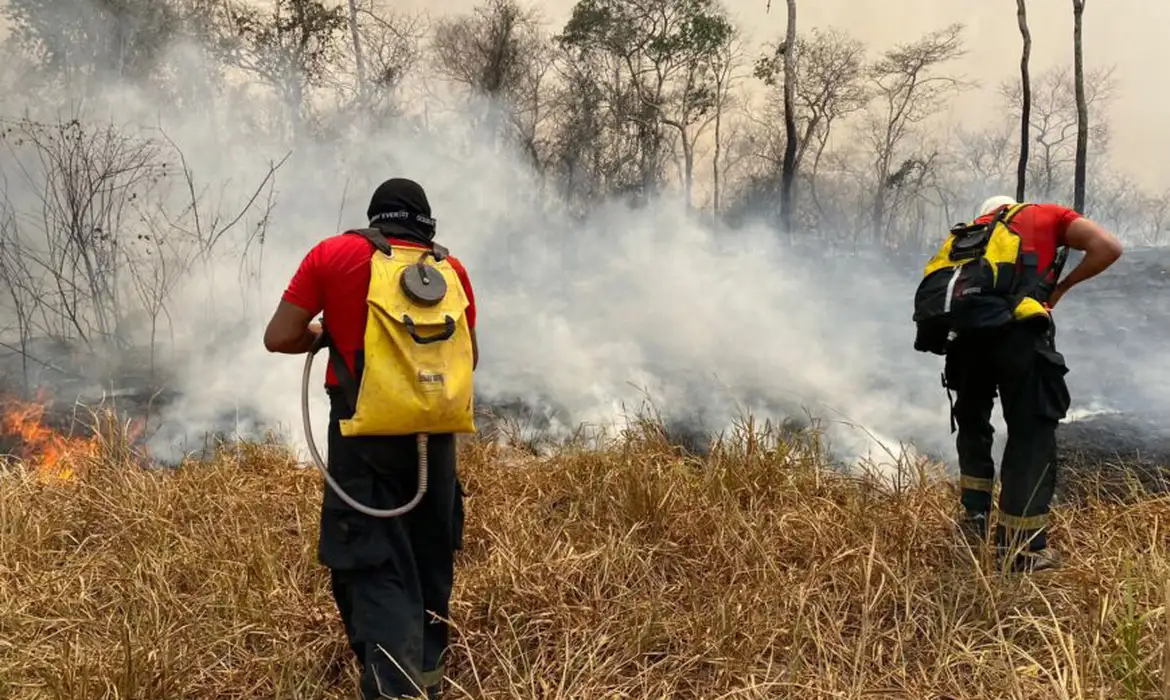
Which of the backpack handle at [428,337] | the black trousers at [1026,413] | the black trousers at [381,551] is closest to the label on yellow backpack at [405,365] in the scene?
the backpack handle at [428,337]

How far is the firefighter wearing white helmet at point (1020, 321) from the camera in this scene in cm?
290

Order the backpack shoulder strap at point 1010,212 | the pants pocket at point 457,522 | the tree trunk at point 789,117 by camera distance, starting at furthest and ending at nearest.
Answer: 1. the tree trunk at point 789,117
2. the backpack shoulder strap at point 1010,212
3. the pants pocket at point 457,522

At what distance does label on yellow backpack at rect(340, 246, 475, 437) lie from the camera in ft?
6.61

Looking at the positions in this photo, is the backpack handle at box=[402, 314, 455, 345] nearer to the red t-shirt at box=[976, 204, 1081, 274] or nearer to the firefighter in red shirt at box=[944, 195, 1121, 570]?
the firefighter in red shirt at box=[944, 195, 1121, 570]

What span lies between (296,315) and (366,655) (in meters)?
1.08

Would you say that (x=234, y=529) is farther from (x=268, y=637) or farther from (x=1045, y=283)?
(x=1045, y=283)

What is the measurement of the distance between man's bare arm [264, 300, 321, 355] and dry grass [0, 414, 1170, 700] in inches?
45.6

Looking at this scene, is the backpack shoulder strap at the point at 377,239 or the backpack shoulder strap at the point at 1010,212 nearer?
the backpack shoulder strap at the point at 377,239

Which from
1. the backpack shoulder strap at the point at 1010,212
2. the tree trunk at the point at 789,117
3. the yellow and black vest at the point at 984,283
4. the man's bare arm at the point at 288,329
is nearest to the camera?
the man's bare arm at the point at 288,329

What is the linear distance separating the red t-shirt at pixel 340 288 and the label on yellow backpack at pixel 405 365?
51 millimetres

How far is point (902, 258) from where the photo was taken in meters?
18.9

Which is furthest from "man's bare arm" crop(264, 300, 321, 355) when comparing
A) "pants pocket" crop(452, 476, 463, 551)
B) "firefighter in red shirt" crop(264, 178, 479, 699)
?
"pants pocket" crop(452, 476, 463, 551)

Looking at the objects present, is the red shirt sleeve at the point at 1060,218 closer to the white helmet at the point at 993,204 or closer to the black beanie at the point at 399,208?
the white helmet at the point at 993,204

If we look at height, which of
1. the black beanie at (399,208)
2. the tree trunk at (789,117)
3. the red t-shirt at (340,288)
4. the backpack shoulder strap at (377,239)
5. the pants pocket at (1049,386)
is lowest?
the pants pocket at (1049,386)
